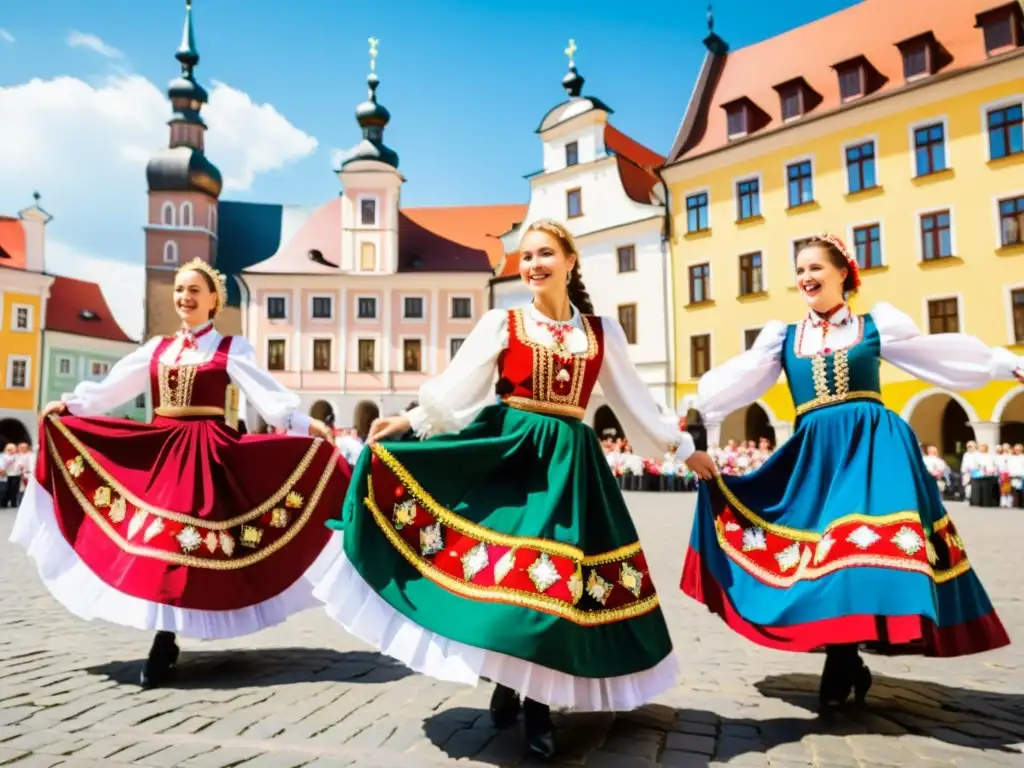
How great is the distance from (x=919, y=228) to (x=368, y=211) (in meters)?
26.3

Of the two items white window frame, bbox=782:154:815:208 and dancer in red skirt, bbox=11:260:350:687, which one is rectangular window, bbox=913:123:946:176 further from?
dancer in red skirt, bbox=11:260:350:687

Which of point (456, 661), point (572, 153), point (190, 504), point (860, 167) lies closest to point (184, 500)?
point (190, 504)

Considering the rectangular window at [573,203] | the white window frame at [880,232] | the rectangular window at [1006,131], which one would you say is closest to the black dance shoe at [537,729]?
the white window frame at [880,232]

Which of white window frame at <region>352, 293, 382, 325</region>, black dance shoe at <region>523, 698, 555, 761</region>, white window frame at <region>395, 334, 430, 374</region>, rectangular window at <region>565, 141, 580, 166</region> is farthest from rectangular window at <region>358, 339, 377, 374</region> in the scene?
black dance shoe at <region>523, 698, 555, 761</region>

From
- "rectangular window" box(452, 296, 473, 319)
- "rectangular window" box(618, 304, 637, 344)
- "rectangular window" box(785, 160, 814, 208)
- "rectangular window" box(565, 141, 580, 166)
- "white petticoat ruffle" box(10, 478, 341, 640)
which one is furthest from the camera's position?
"rectangular window" box(452, 296, 473, 319)

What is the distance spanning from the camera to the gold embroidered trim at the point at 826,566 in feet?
11.5

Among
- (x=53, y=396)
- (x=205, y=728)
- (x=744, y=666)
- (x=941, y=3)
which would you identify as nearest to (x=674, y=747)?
(x=744, y=666)

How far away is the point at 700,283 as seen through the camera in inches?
1154

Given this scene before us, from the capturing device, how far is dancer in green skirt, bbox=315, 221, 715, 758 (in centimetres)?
313

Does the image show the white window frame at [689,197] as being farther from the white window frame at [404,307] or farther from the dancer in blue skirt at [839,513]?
the dancer in blue skirt at [839,513]

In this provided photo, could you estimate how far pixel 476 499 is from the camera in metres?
3.42

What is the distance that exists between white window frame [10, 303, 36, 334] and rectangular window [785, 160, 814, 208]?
121 feet

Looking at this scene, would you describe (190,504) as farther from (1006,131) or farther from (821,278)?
(1006,131)

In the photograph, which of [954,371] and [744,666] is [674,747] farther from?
[954,371]
